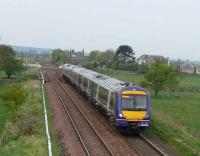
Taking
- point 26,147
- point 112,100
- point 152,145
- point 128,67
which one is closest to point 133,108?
point 112,100

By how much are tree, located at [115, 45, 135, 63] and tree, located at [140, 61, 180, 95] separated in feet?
306

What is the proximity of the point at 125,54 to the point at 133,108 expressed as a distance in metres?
137

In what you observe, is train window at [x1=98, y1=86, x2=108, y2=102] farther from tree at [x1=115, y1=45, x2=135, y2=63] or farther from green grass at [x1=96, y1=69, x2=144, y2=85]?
tree at [x1=115, y1=45, x2=135, y2=63]

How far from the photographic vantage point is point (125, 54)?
528ft

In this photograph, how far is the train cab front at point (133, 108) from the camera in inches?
966

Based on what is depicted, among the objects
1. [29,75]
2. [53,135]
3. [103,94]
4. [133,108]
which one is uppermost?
[103,94]

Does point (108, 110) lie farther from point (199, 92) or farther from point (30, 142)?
point (199, 92)

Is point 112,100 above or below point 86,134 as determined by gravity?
above

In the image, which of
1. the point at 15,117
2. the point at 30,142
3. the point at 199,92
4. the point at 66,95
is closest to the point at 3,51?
the point at 199,92

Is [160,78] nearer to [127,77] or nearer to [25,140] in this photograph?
[127,77]

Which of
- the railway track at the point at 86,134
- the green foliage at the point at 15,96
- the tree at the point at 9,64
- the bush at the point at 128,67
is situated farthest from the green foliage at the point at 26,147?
the bush at the point at 128,67

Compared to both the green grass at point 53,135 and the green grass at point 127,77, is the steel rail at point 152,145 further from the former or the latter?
the green grass at point 127,77

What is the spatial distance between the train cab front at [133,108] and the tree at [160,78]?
38.8 meters

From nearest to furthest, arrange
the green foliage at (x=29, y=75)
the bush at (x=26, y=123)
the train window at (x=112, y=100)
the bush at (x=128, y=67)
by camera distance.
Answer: the bush at (x=26, y=123) < the train window at (x=112, y=100) < the green foliage at (x=29, y=75) < the bush at (x=128, y=67)
